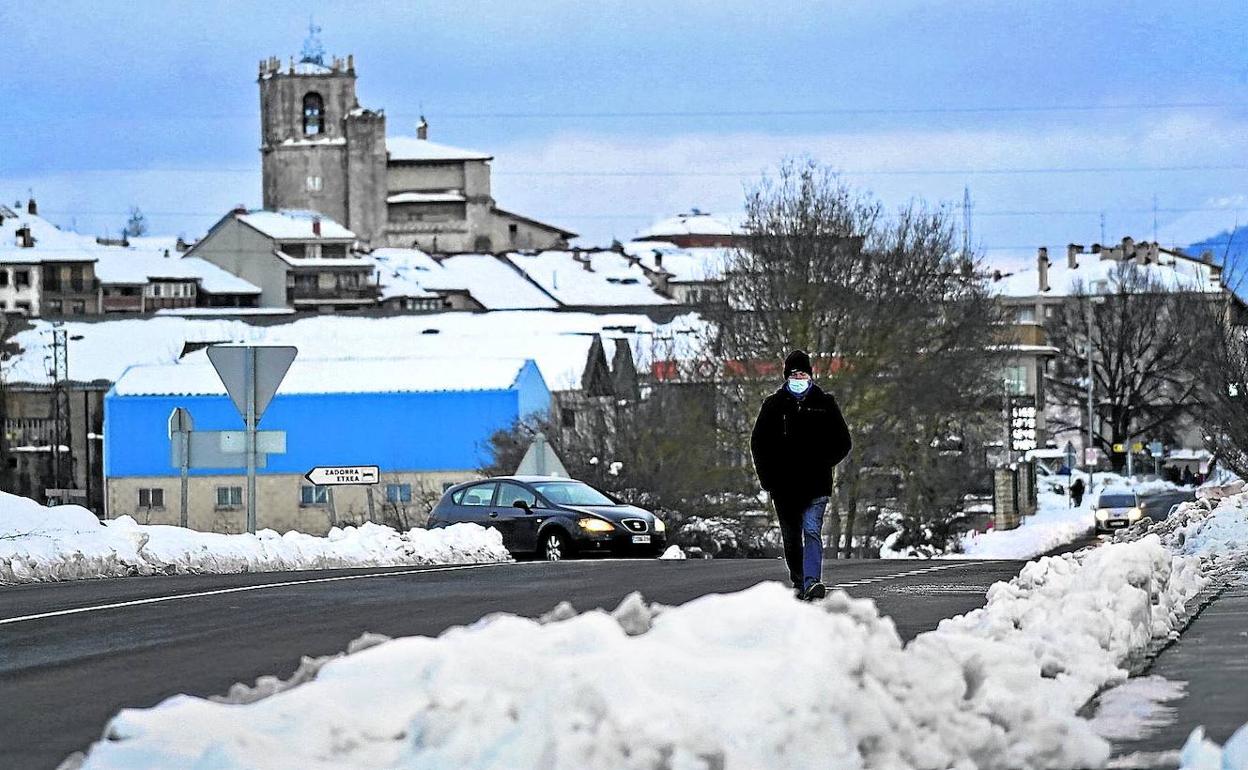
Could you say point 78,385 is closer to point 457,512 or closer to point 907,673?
point 457,512

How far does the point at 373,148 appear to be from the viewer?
630 ft

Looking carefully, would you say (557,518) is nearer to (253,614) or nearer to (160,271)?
(253,614)

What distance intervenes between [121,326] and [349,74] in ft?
253

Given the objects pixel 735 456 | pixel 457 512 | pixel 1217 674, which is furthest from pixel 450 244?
pixel 1217 674

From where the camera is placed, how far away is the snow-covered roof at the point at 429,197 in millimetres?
194750

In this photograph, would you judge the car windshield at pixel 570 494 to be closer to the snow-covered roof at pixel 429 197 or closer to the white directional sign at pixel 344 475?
the white directional sign at pixel 344 475

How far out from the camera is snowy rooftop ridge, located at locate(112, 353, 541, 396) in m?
88.9

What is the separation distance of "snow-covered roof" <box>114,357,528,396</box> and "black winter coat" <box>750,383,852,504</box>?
71.7m

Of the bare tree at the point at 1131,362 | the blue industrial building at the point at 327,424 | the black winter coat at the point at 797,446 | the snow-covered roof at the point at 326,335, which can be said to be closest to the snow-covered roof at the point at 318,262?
the snow-covered roof at the point at 326,335

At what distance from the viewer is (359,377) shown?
91.4 metres

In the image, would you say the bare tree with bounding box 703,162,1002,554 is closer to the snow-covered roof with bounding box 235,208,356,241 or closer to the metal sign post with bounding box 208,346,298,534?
the metal sign post with bounding box 208,346,298,534

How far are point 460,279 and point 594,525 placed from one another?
451 ft

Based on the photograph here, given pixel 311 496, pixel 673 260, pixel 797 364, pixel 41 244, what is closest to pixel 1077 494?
pixel 311 496

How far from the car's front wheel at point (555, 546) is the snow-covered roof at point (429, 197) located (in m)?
164
